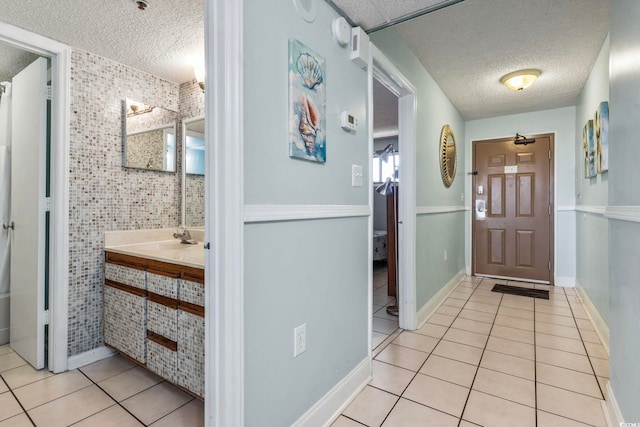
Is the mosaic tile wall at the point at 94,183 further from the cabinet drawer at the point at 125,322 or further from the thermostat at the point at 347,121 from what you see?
the thermostat at the point at 347,121

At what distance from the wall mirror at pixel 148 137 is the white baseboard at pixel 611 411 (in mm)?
3151

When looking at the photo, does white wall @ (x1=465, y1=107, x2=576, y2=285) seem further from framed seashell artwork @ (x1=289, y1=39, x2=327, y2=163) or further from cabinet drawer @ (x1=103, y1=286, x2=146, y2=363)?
cabinet drawer @ (x1=103, y1=286, x2=146, y2=363)

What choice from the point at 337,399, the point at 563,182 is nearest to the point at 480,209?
the point at 563,182

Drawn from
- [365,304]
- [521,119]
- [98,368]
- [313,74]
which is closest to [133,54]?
[313,74]

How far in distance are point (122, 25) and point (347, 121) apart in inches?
59.7

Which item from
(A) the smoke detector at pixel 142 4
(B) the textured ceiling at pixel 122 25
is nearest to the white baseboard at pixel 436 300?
(B) the textured ceiling at pixel 122 25

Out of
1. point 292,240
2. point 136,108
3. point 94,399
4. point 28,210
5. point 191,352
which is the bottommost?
point 94,399

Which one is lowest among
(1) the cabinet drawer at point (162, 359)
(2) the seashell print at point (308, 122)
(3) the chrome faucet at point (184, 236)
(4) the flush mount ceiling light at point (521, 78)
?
(1) the cabinet drawer at point (162, 359)

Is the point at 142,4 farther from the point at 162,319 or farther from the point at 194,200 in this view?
the point at 162,319

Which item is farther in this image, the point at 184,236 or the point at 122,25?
the point at 184,236

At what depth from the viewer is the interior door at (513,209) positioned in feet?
13.8

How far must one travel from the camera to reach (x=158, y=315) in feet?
5.70

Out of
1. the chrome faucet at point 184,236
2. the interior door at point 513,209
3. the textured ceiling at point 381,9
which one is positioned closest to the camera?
the textured ceiling at point 381,9

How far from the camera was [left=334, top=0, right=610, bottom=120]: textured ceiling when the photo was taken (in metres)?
2.06
